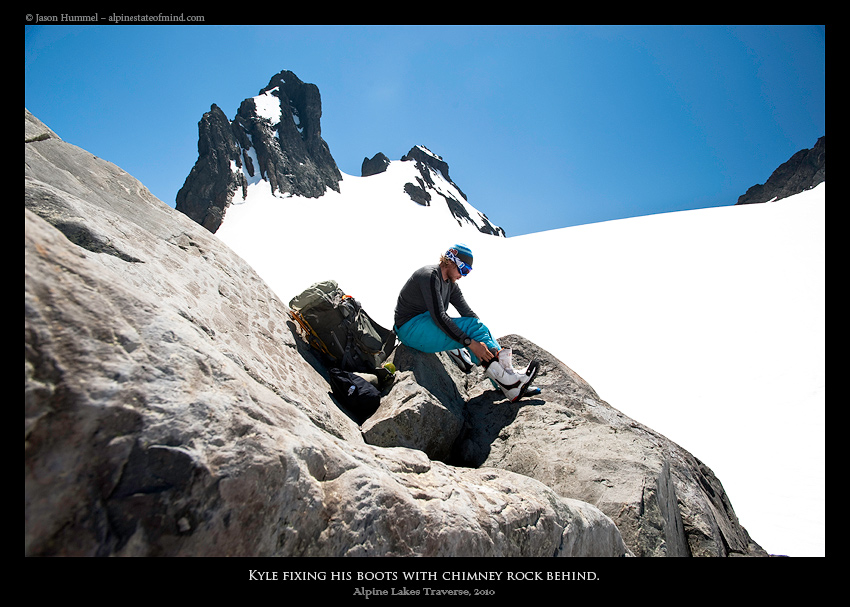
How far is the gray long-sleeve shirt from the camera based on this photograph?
4.11 meters

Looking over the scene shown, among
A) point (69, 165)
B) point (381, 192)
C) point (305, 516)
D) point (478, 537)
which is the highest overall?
point (381, 192)

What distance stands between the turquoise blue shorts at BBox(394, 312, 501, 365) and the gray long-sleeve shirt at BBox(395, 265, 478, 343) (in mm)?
121

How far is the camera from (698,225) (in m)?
19.2

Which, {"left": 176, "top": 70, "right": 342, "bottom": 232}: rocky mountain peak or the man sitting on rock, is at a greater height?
{"left": 176, "top": 70, "right": 342, "bottom": 232}: rocky mountain peak

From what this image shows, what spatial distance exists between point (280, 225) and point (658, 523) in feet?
119

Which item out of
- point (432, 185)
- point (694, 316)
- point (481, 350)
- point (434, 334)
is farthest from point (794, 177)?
point (434, 334)

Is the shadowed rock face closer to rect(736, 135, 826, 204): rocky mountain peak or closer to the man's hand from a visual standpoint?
the man's hand

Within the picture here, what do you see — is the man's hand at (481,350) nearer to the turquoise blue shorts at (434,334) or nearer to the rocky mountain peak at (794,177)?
the turquoise blue shorts at (434,334)

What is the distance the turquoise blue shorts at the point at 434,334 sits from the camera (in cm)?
431

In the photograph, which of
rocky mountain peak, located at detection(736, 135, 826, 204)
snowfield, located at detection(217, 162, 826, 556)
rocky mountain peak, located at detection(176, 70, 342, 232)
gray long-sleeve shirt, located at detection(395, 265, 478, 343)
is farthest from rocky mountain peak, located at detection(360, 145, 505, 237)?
gray long-sleeve shirt, located at detection(395, 265, 478, 343)

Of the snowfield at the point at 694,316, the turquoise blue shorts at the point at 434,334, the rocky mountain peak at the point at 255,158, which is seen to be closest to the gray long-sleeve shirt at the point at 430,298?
the turquoise blue shorts at the point at 434,334
